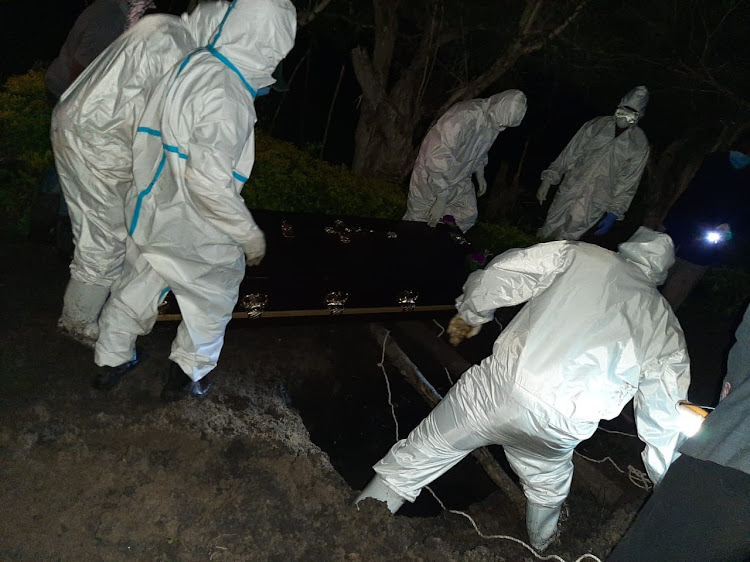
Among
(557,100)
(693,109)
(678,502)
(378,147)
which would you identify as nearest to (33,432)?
(678,502)

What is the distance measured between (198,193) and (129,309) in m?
0.73

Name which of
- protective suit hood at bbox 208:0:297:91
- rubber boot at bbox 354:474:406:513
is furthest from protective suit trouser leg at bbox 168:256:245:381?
rubber boot at bbox 354:474:406:513

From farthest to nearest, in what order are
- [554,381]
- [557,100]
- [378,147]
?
[557,100]
[378,147]
[554,381]

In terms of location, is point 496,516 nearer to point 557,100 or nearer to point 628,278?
point 628,278

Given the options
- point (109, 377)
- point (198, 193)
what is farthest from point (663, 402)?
point (109, 377)

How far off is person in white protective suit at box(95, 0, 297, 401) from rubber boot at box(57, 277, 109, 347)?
31 cm

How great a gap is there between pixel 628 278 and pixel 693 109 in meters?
6.45

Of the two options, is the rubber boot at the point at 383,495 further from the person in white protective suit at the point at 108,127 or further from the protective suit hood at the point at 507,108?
the protective suit hood at the point at 507,108

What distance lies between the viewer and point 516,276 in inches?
87.6

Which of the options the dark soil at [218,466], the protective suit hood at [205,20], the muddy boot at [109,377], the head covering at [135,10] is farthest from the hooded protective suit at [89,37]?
the muddy boot at [109,377]

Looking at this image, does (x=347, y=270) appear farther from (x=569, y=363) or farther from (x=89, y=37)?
(x=89, y=37)

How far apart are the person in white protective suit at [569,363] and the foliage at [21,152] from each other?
10.5ft

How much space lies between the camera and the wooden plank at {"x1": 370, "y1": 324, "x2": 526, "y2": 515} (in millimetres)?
2812

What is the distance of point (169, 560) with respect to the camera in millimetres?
1847
